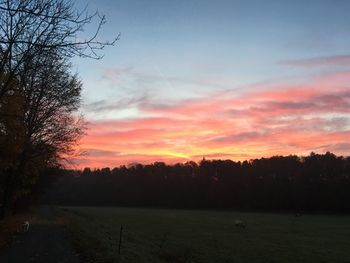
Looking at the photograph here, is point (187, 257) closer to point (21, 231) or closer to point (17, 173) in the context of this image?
point (21, 231)

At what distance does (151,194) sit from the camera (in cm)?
19738

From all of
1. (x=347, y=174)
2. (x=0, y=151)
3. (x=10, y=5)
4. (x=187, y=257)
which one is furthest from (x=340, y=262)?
(x=347, y=174)

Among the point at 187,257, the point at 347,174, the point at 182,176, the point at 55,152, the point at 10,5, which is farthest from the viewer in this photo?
the point at 182,176

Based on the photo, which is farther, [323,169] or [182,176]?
[182,176]

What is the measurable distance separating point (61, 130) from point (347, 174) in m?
136

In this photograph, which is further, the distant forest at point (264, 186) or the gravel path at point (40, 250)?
the distant forest at point (264, 186)

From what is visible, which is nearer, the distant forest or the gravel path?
the gravel path

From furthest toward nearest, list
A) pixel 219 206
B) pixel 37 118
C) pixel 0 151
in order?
pixel 219 206
pixel 37 118
pixel 0 151

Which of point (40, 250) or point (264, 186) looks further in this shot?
point (264, 186)

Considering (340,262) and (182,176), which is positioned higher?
(182,176)

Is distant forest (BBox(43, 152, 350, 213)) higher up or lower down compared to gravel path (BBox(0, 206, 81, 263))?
higher up

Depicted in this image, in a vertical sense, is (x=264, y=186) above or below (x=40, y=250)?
above

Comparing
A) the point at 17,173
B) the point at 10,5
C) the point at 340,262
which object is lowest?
the point at 340,262

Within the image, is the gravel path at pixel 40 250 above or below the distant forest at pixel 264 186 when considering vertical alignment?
below
